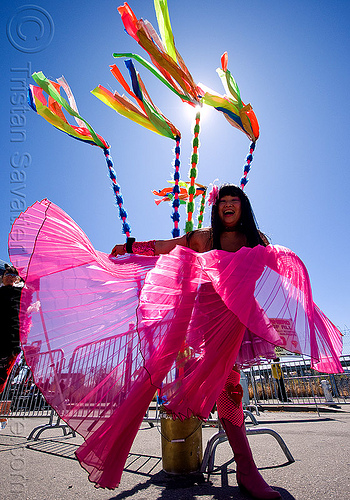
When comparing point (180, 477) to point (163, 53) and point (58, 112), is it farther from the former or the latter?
point (163, 53)

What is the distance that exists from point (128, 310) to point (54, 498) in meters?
0.88

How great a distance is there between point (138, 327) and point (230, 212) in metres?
1.09

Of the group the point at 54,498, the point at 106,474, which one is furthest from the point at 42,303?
the point at 54,498

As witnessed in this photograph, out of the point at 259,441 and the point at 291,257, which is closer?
the point at 291,257

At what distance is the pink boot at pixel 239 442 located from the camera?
1.27 meters

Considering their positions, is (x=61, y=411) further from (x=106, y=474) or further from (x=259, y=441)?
(x=259, y=441)

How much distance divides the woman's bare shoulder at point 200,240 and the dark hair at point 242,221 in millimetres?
45

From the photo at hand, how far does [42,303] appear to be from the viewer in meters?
1.30

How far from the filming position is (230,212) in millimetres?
1926

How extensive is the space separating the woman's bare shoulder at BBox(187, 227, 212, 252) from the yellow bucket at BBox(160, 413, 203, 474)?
3.40 ft

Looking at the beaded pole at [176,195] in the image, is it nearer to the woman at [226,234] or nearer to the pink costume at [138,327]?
the woman at [226,234]

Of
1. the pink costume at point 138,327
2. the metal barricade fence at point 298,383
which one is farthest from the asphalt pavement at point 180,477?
the metal barricade fence at point 298,383

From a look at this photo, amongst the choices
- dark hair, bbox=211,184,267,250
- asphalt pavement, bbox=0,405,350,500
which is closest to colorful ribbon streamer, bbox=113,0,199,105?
dark hair, bbox=211,184,267,250

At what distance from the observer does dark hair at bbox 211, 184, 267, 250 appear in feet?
6.08
